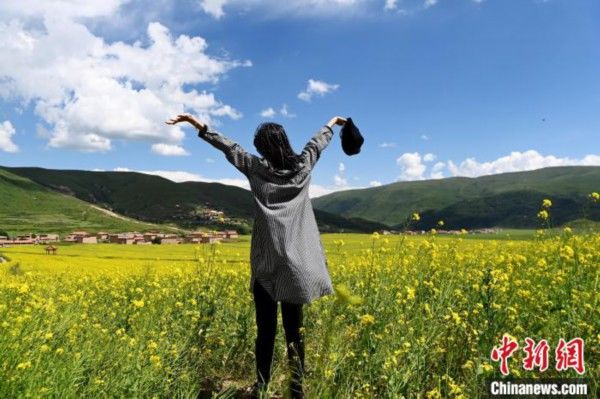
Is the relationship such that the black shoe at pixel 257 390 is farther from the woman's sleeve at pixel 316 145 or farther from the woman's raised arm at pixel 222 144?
the woman's sleeve at pixel 316 145

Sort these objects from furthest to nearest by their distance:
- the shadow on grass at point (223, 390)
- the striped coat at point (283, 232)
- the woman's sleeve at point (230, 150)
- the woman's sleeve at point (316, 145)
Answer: the shadow on grass at point (223, 390) → the woman's sleeve at point (316, 145) → the woman's sleeve at point (230, 150) → the striped coat at point (283, 232)

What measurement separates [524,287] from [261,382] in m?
3.58

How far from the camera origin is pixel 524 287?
6.39 meters

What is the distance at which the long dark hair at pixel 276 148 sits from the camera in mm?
4784

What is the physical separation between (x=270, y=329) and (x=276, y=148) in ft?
5.57

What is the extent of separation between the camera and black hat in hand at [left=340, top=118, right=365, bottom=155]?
5.30 m

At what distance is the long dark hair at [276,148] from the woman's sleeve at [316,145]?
22 centimetres

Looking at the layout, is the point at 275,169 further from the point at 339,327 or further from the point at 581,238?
the point at 581,238

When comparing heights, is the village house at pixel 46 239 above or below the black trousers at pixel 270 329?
below

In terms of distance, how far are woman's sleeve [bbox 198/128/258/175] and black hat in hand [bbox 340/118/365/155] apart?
982 mm

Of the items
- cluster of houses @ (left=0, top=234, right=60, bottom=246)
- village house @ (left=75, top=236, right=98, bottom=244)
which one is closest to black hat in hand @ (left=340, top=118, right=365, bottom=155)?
cluster of houses @ (left=0, top=234, right=60, bottom=246)

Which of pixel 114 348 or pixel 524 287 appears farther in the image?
pixel 524 287

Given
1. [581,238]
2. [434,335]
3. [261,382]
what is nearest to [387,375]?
[434,335]

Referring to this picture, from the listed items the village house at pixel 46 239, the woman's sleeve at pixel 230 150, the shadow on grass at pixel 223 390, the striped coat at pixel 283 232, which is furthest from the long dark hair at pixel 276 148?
the village house at pixel 46 239
